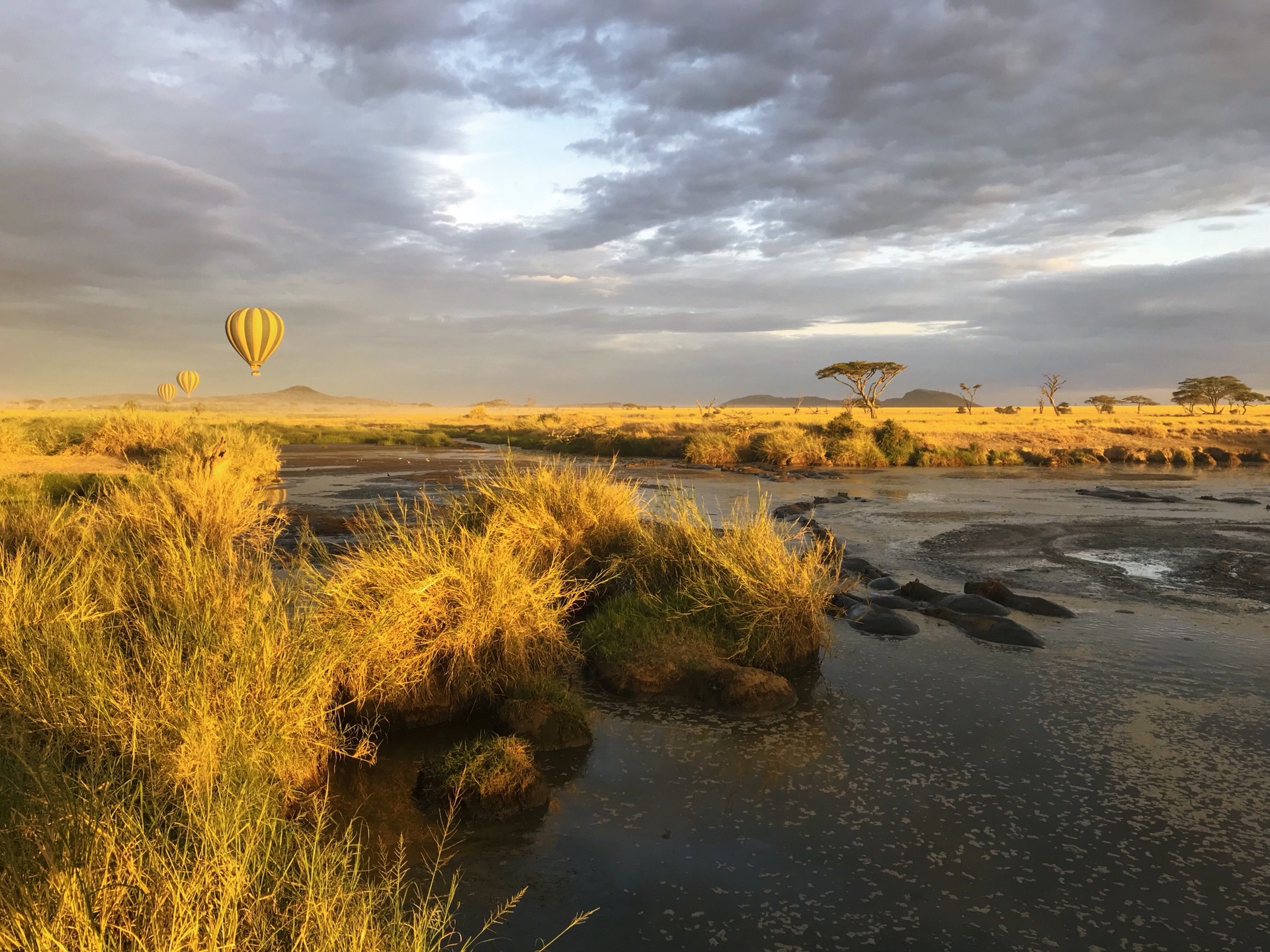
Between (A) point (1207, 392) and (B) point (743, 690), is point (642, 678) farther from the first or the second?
(A) point (1207, 392)

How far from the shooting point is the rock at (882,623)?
30.9 feet

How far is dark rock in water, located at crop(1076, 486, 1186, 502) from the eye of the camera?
21.6 m

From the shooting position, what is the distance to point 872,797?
5.57 metres

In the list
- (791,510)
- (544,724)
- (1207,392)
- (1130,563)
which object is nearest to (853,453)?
(791,510)

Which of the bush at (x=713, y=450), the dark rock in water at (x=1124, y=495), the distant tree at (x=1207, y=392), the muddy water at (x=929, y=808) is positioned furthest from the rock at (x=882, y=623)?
the distant tree at (x=1207, y=392)

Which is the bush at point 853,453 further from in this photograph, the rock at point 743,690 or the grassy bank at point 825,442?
the rock at point 743,690

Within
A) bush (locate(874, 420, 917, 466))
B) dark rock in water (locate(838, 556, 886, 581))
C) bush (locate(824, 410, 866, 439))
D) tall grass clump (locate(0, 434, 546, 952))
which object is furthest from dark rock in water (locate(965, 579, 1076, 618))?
bush (locate(824, 410, 866, 439))

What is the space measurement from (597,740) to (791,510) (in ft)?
43.4

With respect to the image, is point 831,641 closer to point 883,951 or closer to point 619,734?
point 619,734

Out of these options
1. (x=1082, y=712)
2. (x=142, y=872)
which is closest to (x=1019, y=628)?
(x=1082, y=712)

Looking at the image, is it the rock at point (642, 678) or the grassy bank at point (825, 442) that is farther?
the grassy bank at point (825, 442)

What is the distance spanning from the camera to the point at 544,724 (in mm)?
6371

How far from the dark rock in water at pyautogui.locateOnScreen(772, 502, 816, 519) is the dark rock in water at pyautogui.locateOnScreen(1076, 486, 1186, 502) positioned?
29.7 ft

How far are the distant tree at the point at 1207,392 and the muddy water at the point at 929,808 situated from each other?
258 feet
